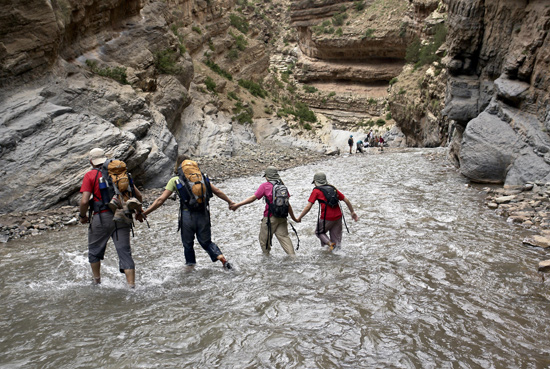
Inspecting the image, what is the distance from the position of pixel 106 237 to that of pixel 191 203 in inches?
46.1

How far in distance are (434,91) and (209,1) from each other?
54.3 feet

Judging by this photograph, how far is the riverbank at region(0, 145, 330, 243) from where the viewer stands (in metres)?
8.13

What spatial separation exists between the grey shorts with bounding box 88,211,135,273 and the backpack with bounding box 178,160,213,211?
83 cm

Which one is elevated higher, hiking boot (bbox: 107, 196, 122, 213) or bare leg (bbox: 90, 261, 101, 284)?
hiking boot (bbox: 107, 196, 122, 213)

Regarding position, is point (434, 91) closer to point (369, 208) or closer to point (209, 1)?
point (209, 1)

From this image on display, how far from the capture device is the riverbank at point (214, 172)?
8.13 meters

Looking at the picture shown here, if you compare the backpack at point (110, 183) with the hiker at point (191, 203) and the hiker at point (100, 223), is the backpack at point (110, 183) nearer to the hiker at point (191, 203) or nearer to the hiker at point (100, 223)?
the hiker at point (100, 223)

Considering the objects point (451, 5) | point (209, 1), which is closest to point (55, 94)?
point (451, 5)

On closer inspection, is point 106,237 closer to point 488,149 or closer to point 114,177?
point 114,177

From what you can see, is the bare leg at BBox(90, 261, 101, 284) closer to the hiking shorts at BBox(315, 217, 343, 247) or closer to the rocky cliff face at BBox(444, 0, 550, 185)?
the hiking shorts at BBox(315, 217, 343, 247)

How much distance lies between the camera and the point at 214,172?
51.7ft

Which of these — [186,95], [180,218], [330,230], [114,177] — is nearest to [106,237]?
[114,177]

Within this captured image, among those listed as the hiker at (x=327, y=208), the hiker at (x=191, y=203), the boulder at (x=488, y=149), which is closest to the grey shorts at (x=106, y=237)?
the hiker at (x=191, y=203)

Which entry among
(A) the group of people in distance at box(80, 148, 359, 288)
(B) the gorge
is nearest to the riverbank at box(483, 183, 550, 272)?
(B) the gorge
